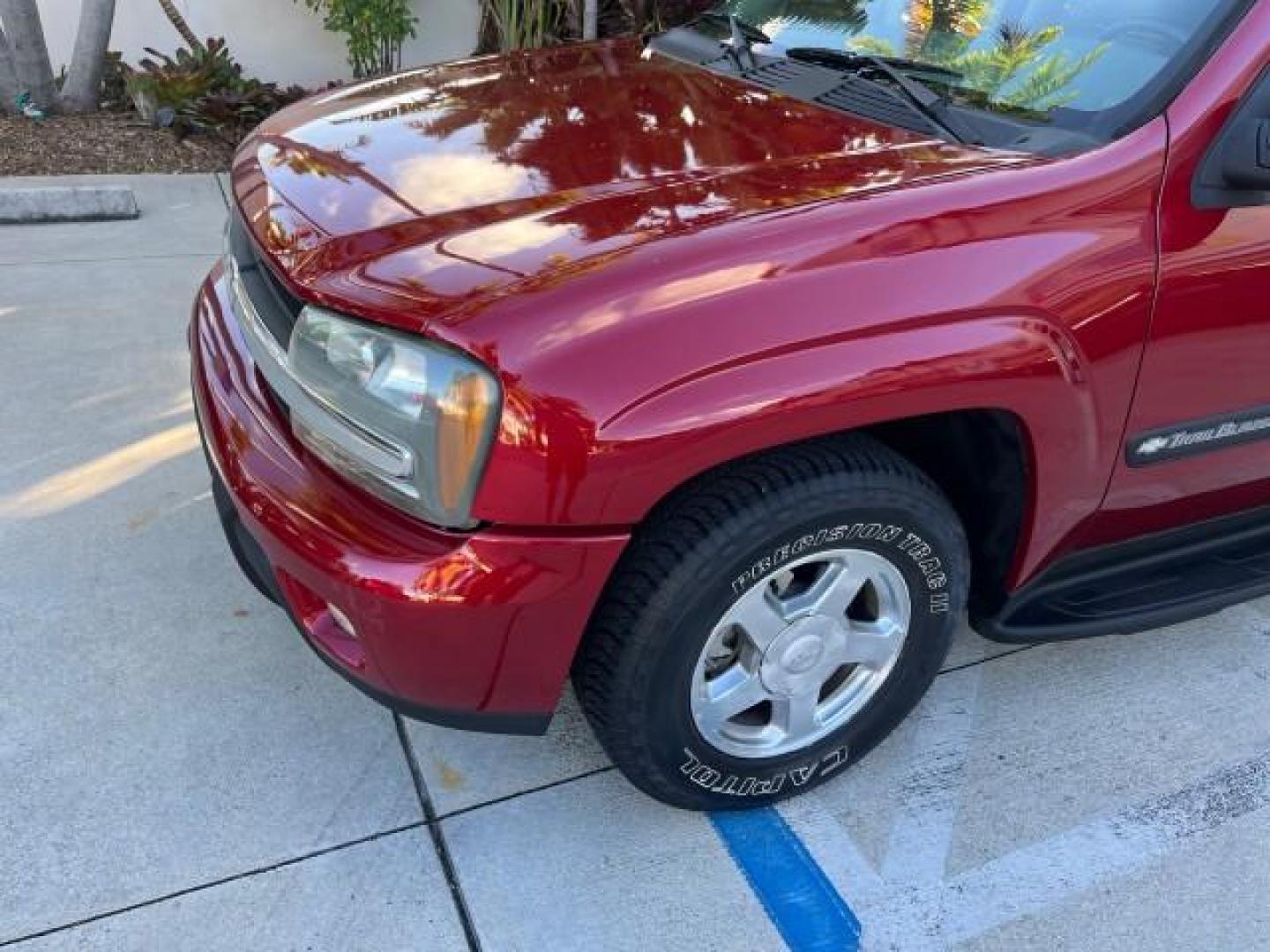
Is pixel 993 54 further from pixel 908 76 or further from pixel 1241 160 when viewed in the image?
pixel 1241 160

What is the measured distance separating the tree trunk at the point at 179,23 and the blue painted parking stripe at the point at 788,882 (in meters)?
6.32

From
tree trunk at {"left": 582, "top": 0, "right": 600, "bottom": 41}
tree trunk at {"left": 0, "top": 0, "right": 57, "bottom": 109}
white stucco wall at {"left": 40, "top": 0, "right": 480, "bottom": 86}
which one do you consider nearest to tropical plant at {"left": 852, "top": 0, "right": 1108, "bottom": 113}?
tree trunk at {"left": 582, "top": 0, "right": 600, "bottom": 41}

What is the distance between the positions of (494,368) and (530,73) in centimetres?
154

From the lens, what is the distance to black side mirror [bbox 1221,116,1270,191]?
2.04 metres

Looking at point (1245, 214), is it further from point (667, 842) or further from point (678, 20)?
point (678, 20)

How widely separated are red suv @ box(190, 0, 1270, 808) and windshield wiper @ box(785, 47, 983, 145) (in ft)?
0.04

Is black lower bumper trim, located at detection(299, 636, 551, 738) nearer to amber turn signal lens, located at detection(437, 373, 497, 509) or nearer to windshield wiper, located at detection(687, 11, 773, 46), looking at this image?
amber turn signal lens, located at detection(437, 373, 497, 509)

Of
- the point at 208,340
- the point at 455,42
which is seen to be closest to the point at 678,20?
the point at 455,42

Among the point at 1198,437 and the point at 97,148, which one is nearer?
the point at 1198,437

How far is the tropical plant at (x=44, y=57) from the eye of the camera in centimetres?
616

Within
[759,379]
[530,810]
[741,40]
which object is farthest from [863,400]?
[741,40]

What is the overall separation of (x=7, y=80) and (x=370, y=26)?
208 cm

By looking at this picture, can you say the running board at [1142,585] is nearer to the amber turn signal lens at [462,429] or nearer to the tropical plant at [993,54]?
the tropical plant at [993,54]

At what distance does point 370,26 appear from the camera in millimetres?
6812
